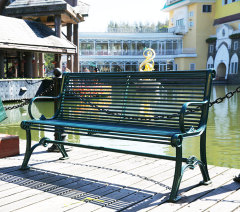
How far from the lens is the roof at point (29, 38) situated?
54.9ft

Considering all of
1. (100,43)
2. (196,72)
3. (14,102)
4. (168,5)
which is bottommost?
(14,102)

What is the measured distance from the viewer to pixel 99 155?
4512 mm

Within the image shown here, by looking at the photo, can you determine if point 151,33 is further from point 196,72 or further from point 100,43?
point 196,72

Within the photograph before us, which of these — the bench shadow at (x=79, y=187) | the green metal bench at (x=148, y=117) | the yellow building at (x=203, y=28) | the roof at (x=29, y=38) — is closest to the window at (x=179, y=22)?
the yellow building at (x=203, y=28)

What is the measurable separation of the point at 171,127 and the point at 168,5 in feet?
162

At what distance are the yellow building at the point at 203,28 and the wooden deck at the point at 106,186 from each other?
131 feet

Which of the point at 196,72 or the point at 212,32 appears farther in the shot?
the point at 212,32

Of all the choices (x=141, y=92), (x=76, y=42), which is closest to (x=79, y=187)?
(x=141, y=92)

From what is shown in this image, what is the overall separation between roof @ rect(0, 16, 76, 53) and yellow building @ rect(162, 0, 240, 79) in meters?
26.5

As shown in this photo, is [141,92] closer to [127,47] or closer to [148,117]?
[148,117]

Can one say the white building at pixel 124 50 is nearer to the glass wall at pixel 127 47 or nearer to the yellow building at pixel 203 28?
the glass wall at pixel 127 47

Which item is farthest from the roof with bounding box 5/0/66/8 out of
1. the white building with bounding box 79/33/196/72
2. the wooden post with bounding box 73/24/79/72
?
the white building with bounding box 79/33/196/72

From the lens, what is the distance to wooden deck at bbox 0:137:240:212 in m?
2.82

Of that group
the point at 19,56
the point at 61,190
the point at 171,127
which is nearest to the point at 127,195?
the point at 61,190
